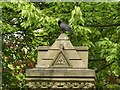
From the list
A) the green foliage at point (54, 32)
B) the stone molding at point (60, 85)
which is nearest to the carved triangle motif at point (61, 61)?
the stone molding at point (60, 85)

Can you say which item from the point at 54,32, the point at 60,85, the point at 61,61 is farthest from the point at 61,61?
the point at 54,32

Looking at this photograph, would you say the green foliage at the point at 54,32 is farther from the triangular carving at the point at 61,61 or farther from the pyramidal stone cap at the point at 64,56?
the triangular carving at the point at 61,61

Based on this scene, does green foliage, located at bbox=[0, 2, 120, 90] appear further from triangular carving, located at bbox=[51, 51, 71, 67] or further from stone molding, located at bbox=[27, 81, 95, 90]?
stone molding, located at bbox=[27, 81, 95, 90]

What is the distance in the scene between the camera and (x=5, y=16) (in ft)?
41.7

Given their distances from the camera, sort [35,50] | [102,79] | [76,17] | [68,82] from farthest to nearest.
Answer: [102,79] < [35,50] < [76,17] < [68,82]

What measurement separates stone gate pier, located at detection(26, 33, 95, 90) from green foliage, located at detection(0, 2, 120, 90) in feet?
11.8

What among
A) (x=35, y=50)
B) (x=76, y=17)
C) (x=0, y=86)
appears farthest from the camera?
(x=35, y=50)

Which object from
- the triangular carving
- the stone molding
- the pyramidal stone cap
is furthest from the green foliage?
the stone molding

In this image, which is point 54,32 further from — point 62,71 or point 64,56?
point 62,71

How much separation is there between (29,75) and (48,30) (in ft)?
14.9

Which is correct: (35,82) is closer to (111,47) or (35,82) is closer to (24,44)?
(111,47)

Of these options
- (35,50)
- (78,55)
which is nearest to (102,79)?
(35,50)

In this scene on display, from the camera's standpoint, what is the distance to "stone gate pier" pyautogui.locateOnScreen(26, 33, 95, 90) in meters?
7.30

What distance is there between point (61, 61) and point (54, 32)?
461 centimetres
